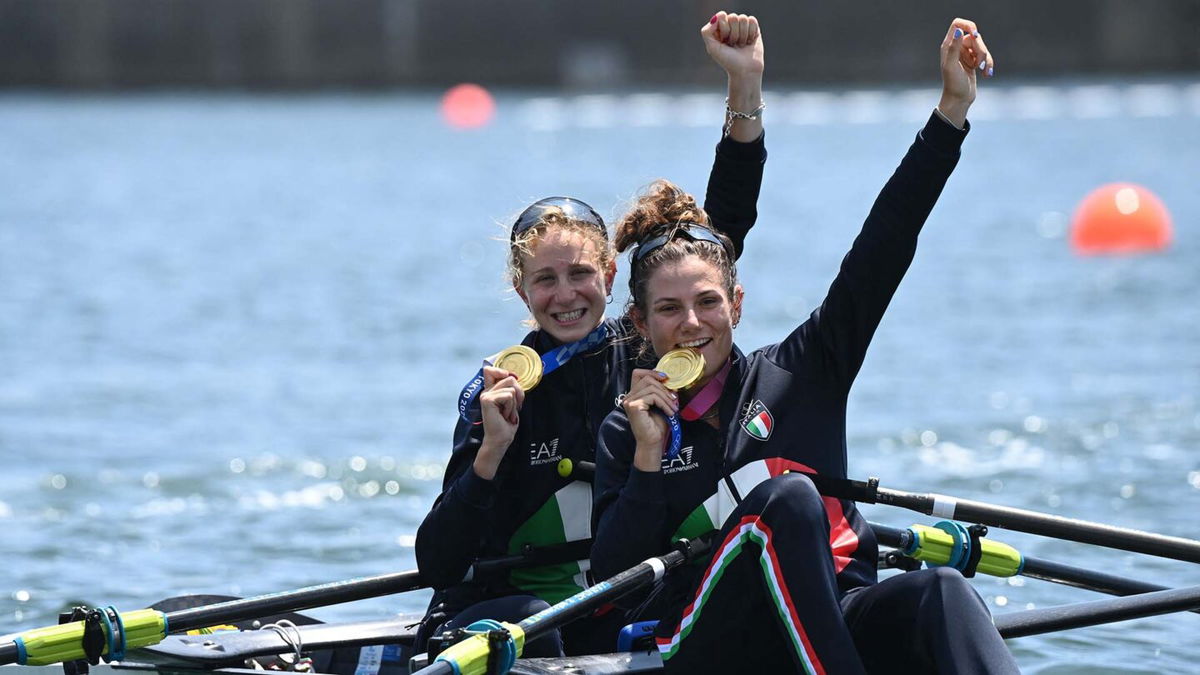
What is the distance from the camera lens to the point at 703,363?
3.74 metres

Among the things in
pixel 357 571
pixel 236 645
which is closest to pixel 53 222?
pixel 357 571

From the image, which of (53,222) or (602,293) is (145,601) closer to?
(602,293)

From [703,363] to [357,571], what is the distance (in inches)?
138

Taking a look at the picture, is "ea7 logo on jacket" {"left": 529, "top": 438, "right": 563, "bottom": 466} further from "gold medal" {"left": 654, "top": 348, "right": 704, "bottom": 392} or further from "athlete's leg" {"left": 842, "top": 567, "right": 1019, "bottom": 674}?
"athlete's leg" {"left": 842, "top": 567, "right": 1019, "bottom": 674}

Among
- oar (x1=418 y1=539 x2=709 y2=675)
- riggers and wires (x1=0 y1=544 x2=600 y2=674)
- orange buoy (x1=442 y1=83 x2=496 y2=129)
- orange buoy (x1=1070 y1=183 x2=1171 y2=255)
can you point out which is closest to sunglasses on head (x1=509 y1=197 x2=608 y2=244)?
riggers and wires (x1=0 y1=544 x2=600 y2=674)

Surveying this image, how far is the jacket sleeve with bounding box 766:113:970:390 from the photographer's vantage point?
3752 mm

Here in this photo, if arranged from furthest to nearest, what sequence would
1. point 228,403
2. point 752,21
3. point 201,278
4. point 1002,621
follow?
point 201,278 < point 228,403 < point 752,21 < point 1002,621

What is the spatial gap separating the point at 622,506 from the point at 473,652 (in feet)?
1.44

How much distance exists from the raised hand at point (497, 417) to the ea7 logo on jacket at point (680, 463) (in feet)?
1.35

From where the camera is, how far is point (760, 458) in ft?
12.3

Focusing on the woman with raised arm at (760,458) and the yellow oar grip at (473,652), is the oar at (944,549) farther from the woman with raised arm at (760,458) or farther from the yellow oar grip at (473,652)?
the yellow oar grip at (473,652)

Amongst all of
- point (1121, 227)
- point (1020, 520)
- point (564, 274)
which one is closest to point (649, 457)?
point (564, 274)

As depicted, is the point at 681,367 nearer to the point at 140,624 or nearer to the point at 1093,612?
the point at 1093,612

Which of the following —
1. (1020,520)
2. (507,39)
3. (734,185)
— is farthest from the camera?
(507,39)
